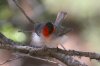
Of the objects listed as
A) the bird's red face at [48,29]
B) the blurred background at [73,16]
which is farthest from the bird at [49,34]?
the blurred background at [73,16]

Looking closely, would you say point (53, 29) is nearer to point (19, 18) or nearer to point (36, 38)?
point (36, 38)

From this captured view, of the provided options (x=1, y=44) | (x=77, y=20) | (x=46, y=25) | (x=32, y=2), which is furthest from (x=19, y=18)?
(x=46, y=25)

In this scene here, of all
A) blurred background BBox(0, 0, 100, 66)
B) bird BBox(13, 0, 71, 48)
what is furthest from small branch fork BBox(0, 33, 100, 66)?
blurred background BBox(0, 0, 100, 66)

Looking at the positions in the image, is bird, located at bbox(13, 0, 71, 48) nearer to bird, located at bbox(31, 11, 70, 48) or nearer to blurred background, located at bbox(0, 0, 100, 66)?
bird, located at bbox(31, 11, 70, 48)

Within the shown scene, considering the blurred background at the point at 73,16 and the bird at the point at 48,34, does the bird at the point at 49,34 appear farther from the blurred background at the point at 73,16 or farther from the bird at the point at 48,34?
the blurred background at the point at 73,16

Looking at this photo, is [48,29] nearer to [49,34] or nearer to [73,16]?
[49,34]

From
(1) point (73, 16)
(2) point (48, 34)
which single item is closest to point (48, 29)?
(2) point (48, 34)

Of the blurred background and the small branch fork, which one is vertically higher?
the blurred background

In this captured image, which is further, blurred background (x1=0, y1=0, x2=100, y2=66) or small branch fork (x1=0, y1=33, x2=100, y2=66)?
blurred background (x1=0, y1=0, x2=100, y2=66)

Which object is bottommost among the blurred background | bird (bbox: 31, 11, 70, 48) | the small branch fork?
the small branch fork
